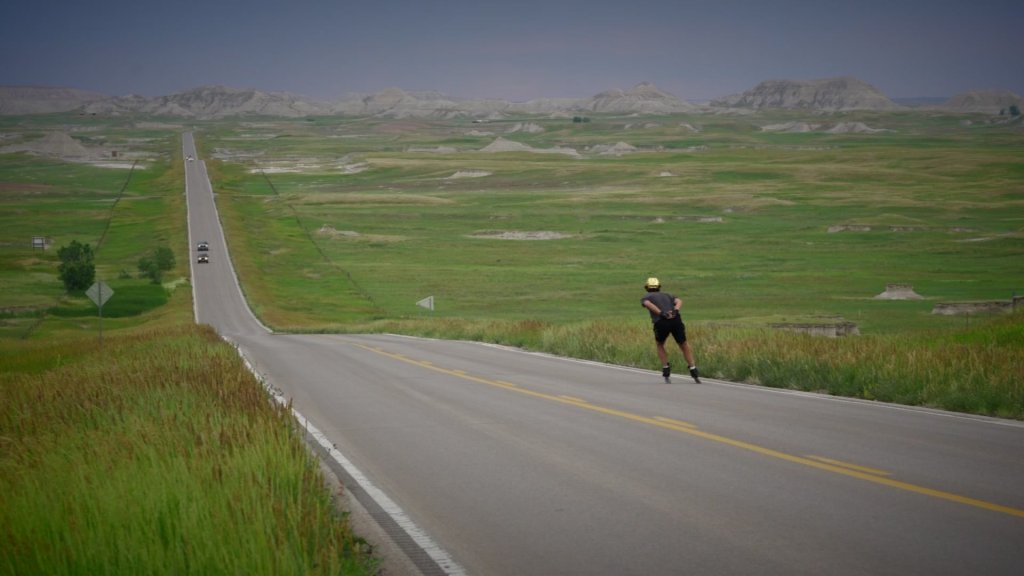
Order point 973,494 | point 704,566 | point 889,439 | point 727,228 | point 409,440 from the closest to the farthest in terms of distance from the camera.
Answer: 1. point 704,566
2. point 973,494
3. point 889,439
4. point 409,440
5. point 727,228

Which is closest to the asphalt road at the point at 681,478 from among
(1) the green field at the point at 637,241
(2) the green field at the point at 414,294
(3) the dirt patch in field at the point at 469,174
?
(2) the green field at the point at 414,294

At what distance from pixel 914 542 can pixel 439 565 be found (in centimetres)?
323

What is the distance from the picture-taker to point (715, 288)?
6906 centimetres

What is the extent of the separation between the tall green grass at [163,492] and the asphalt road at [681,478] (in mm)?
1034

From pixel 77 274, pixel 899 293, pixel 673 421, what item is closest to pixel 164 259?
pixel 77 274

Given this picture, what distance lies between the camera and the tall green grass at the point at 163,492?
5.55 m

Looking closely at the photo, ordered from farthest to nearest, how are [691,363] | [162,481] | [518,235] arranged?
[518,235]
[691,363]
[162,481]

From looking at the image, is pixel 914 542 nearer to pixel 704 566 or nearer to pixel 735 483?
pixel 704 566

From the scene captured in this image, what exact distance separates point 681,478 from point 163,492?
4595 millimetres

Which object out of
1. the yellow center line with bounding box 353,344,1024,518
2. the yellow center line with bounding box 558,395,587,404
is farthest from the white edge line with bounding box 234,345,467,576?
the yellow center line with bounding box 558,395,587,404

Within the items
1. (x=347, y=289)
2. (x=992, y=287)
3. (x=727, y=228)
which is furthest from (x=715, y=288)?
(x=727, y=228)

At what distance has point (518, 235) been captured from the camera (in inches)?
4257

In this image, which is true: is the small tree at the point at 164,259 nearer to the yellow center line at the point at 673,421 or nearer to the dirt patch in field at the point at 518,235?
the dirt patch in field at the point at 518,235

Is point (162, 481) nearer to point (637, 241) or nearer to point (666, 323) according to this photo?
point (666, 323)
